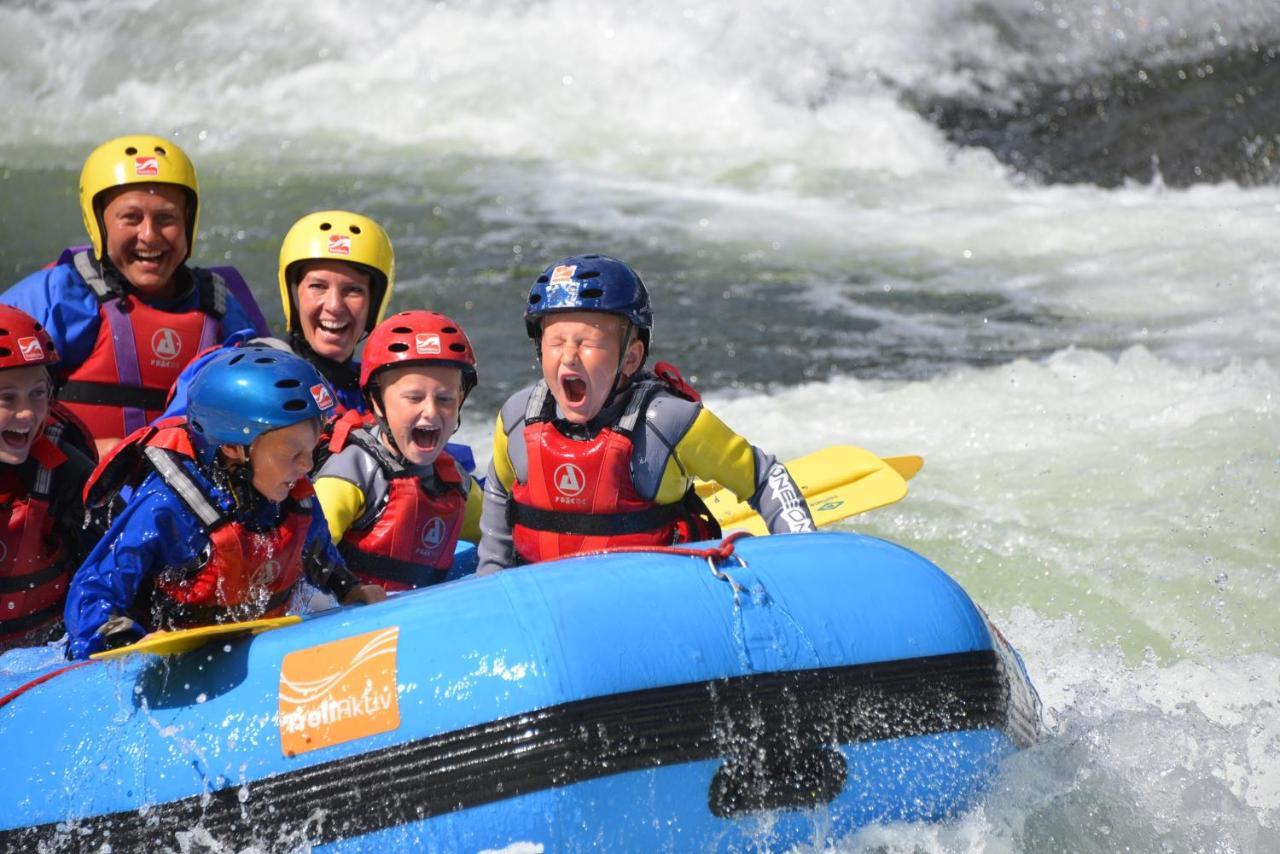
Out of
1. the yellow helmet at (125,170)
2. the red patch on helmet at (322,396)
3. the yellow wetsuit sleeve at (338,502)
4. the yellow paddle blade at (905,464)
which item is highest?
the yellow helmet at (125,170)

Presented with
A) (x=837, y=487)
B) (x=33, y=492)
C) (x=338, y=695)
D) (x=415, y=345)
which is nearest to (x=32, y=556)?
(x=33, y=492)

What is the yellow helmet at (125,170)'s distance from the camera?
4.84 meters

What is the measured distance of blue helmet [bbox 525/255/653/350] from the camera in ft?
12.7

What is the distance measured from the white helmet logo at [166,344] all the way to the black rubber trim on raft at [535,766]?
1.96 metres

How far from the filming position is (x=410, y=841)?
10.4 feet

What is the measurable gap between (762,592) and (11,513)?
6.46 ft

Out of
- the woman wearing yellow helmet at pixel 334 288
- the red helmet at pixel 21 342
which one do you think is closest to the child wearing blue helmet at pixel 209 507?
the red helmet at pixel 21 342

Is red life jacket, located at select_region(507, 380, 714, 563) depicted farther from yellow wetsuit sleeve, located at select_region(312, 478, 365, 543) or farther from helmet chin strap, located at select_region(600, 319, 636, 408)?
yellow wetsuit sleeve, located at select_region(312, 478, 365, 543)

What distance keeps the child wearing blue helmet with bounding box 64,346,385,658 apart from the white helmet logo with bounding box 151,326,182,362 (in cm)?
127

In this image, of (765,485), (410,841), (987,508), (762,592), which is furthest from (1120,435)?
(410,841)

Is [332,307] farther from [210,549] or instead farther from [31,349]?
[210,549]

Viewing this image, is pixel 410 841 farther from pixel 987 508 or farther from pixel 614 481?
pixel 987 508

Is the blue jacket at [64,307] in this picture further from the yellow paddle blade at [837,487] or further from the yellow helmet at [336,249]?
the yellow paddle blade at [837,487]

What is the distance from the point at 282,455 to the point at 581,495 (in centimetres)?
85
